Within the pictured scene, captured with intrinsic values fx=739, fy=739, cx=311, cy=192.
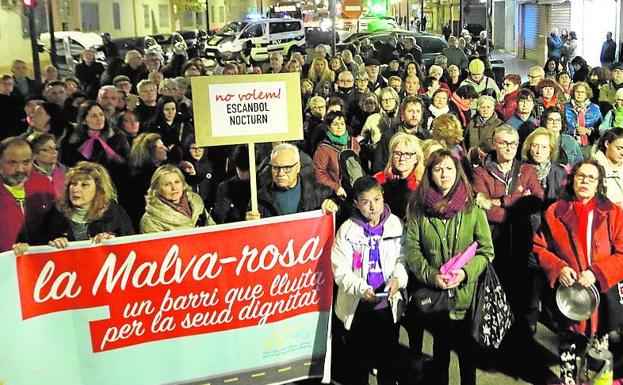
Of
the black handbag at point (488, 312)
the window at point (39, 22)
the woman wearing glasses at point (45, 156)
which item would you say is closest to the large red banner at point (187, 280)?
the black handbag at point (488, 312)

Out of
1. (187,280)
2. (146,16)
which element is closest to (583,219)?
(187,280)

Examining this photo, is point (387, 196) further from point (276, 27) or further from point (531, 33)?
point (531, 33)

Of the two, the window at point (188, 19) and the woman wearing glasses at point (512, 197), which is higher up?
the window at point (188, 19)

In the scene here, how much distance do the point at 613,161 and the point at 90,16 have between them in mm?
38367

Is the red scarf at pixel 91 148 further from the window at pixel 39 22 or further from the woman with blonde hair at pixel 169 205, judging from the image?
the window at pixel 39 22

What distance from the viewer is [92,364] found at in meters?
4.31

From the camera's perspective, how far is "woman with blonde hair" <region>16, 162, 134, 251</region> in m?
4.62

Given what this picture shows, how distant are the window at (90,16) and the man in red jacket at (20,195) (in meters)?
36.1

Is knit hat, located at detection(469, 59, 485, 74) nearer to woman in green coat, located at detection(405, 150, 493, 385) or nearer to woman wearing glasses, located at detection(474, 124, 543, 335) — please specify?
woman wearing glasses, located at detection(474, 124, 543, 335)

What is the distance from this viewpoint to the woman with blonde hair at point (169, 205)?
477 cm

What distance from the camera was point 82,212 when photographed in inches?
183

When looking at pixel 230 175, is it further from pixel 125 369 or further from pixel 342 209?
pixel 125 369

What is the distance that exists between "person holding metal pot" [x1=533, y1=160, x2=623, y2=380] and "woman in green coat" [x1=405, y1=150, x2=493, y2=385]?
422mm

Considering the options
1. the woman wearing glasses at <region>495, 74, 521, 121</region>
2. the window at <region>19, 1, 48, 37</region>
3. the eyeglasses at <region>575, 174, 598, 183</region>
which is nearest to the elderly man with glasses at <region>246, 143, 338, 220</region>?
the eyeglasses at <region>575, 174, 598, 183</region>
